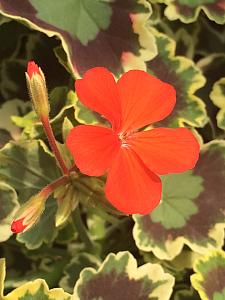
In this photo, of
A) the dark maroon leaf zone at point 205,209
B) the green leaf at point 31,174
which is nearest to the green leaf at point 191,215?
the dark maroon leaf zone at point 205,209

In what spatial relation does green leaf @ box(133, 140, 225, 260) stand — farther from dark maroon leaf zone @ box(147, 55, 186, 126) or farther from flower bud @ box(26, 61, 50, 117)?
flower bud @ box(26, 61, 50, 117)

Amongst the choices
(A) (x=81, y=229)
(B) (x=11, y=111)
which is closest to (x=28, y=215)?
(A) (x=81, y=229)

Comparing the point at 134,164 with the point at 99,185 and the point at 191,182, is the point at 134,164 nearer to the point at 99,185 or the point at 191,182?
the point at 99,185

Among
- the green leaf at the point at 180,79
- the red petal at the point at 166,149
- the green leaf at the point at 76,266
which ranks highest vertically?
the red petal at the point at 166,149

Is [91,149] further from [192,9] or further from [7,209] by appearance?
[192,9]

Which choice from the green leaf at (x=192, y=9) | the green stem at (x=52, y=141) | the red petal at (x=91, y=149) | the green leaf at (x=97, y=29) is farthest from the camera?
the green leaf at (x=192, y=9)

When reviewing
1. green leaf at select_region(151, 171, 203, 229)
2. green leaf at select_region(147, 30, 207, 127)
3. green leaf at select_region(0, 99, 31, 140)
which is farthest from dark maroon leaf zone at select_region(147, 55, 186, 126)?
green leaf at select_region(0, 99, 31, 140)

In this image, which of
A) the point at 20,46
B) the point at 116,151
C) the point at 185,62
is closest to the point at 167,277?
the point at 116,151

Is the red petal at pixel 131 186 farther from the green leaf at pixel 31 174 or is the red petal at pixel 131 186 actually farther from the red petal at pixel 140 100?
the green leaf at pixel 31 174
